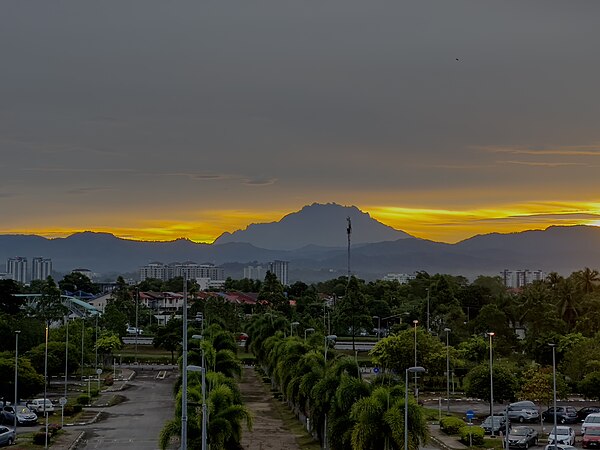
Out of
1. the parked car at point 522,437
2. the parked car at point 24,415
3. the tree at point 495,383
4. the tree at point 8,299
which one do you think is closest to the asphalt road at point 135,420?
the parked car at point 24,415

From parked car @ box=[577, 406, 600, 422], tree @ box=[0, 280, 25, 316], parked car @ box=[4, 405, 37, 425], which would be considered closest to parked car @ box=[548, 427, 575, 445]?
parked car @ box=[577, 406, 600, 422]

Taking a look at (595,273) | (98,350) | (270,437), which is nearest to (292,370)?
(270,437)

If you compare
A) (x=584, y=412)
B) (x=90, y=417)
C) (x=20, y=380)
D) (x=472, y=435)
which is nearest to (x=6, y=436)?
(x=90, y=417)

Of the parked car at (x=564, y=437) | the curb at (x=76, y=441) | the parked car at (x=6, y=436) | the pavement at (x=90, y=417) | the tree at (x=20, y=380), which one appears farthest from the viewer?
the tree at (x=20, y=380)

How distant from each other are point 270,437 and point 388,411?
54.6 feet

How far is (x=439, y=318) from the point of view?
102 m

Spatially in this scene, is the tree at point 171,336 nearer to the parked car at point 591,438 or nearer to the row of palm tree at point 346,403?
the row of palm tree at point 346,403

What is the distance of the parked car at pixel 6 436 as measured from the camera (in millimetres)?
48766

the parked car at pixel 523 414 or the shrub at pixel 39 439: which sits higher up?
the parked car at pixel 523 414

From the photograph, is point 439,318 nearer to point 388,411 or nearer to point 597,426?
point 597,426

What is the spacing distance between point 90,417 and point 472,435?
2466 cm

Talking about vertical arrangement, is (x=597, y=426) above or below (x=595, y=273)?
below

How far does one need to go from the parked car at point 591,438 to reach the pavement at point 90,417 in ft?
86.2

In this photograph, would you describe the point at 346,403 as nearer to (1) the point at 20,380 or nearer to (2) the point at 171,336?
(1) the point at 20,380
